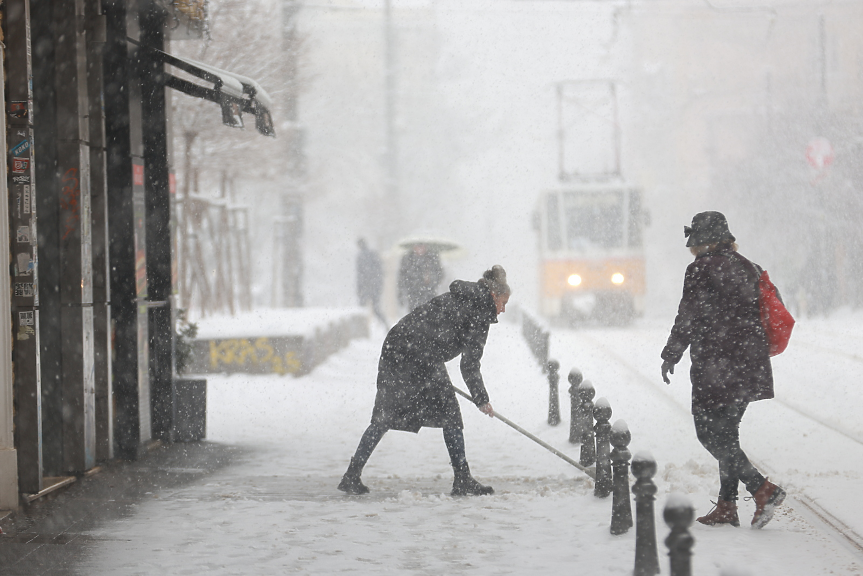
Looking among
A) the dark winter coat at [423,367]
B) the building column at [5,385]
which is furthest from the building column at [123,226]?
the dark winter coat at [423,367]

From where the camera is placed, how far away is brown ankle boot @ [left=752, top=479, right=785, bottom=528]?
4988 mm

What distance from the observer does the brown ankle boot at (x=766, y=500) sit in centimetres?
499

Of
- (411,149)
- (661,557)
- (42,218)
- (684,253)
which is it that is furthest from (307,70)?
(684,253)

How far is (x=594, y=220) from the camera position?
2089 cm

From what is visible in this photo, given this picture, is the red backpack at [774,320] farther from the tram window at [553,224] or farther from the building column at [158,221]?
the tram window at [553,224]

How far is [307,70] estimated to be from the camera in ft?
58.9

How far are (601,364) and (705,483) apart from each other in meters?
7.86

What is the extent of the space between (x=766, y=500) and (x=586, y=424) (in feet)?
6.60

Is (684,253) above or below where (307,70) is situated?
below

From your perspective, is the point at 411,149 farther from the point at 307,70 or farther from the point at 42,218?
the point at 42,218

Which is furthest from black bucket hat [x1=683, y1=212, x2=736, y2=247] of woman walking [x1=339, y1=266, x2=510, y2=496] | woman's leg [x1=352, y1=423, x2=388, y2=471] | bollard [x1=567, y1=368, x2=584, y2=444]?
bollard [x1=567, y1=368, x2=584, y2=444]

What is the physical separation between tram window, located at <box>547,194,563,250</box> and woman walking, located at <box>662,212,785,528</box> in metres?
16.0

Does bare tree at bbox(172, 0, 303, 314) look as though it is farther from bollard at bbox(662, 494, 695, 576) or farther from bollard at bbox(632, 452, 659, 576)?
bollard at bbox(662, 494, 695, 576)

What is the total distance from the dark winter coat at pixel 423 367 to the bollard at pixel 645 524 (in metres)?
1.61
